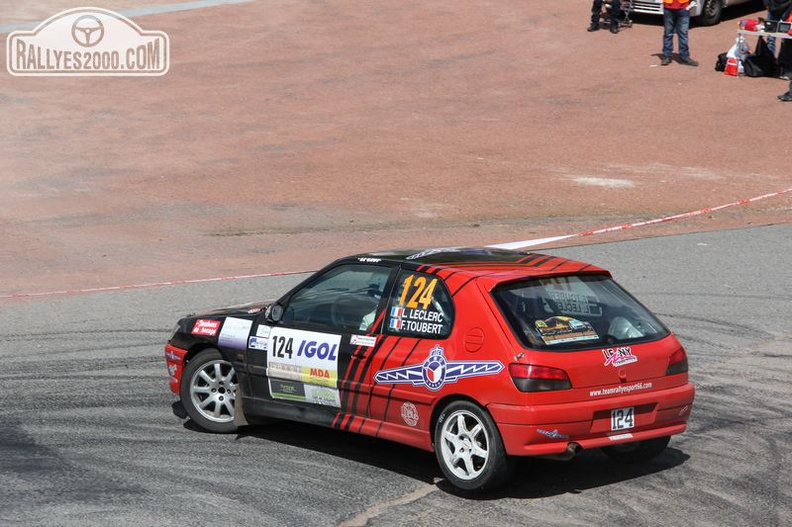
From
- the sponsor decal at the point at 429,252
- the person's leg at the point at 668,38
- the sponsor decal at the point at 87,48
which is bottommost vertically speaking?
the sponsor decal at the point at 429,252

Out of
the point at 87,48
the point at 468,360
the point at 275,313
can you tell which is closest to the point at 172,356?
the point at 275,313

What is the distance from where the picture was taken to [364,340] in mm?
7555

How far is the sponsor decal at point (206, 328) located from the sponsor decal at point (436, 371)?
153 cm

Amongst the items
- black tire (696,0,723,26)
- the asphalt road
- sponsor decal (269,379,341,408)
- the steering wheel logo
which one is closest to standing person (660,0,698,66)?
black tire (696,0,723,26)

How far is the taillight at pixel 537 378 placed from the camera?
6.76 metres

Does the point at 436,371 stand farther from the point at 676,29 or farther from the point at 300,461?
the point at 676,29

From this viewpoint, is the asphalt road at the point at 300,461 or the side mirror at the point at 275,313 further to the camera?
the side mirror at the point at 275,313

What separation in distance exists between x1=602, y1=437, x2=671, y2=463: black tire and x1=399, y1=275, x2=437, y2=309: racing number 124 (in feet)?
5.57

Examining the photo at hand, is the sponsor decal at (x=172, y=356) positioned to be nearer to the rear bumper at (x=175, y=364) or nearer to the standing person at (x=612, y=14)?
the rear bumper at (x=175, y=364)

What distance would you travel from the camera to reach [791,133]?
22.0m

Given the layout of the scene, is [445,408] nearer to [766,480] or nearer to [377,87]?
[766,480]

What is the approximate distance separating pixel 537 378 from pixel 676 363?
1.10 meters

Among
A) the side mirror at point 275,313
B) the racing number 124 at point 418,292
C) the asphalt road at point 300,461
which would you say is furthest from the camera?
the side mirror at point 275,313

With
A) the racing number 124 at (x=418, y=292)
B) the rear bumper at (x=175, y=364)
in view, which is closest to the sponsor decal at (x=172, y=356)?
the rear bumper at (x=175, y=364)
